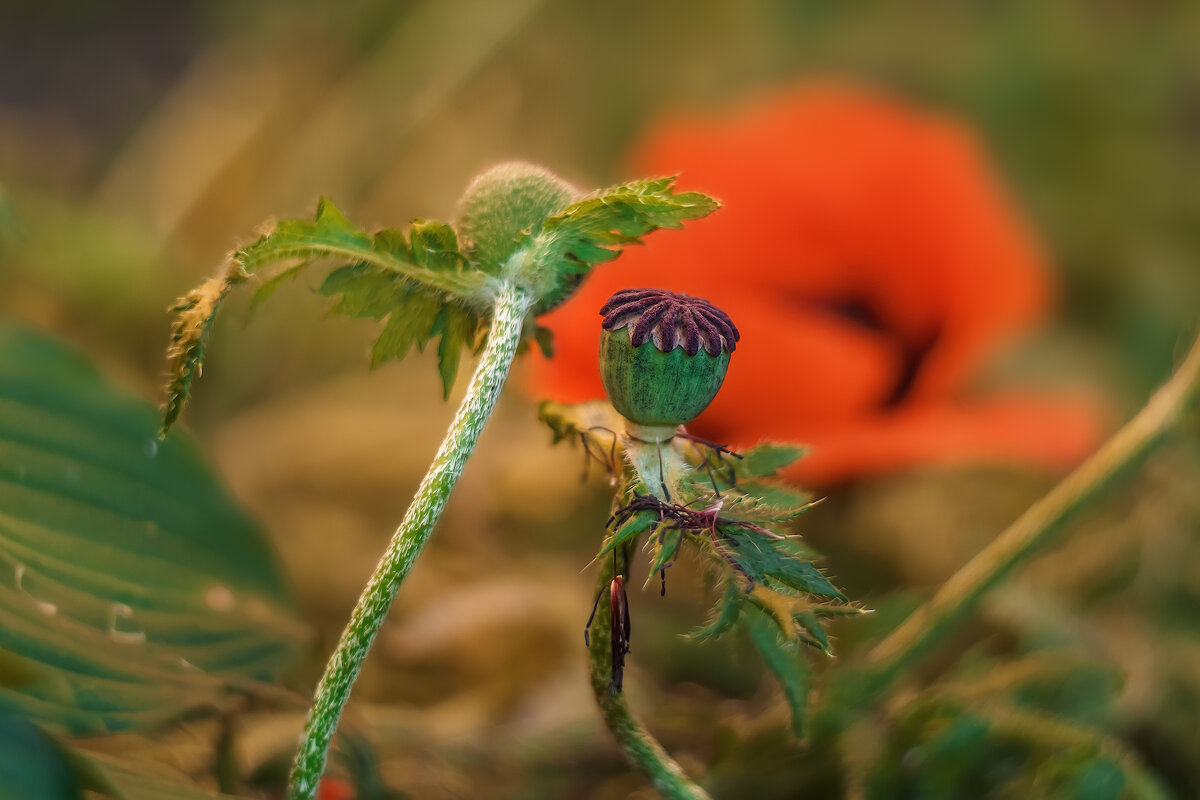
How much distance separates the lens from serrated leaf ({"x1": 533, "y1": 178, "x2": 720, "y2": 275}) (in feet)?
0.62

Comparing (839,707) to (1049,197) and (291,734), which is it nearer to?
(291,734)

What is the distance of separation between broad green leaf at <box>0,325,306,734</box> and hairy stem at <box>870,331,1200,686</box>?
0.20m

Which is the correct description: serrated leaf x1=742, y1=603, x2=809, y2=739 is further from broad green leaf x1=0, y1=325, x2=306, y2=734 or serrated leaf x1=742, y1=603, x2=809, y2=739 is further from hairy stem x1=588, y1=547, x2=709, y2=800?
broad green leaf x1=0, y1=325, x2=306, y2=734

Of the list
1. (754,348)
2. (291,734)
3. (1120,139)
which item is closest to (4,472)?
(291,734)

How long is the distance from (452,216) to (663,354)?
0.08 metres

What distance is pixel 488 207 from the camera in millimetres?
202

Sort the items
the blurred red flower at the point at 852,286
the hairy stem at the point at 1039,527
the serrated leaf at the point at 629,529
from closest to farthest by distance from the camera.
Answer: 1. the serrated leaf at the point at 629,529
2. the hairy stem at the point at 1039,527
3. the blurred red flower at the point at 852,286

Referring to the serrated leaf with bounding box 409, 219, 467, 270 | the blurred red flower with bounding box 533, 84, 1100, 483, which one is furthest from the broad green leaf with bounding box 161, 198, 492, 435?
the blurred red flower with bounding box 533, 84, 1100, 483

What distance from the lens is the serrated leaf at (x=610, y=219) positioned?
190 mm

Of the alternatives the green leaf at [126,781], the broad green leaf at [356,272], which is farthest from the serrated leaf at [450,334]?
the green leaf at [126,781]

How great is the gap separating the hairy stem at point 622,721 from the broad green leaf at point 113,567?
0.41ft

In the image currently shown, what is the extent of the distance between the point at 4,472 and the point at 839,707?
0.82 feet

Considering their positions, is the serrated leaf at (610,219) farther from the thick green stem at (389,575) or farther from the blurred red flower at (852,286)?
the blurred red flower at (852,286)

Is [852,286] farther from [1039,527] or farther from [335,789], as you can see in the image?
[335,789]
